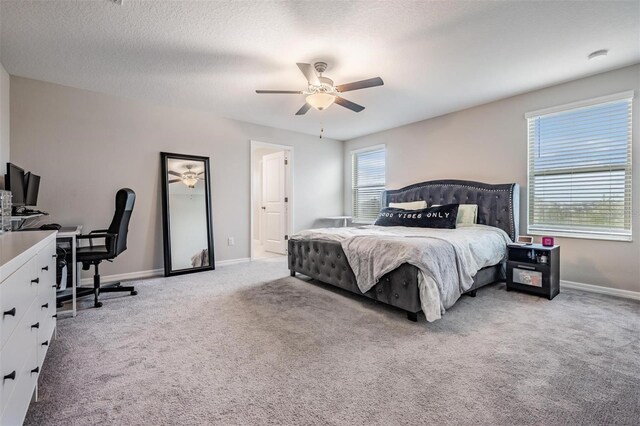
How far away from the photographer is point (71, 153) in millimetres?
3492

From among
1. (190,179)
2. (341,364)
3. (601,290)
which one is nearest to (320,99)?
(341,364)

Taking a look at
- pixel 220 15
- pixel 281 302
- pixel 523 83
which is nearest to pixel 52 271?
pixel 281 302

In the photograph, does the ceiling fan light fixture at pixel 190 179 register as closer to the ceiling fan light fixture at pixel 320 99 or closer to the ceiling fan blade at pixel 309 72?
the ceiling fan light fixture at pixel 320 99

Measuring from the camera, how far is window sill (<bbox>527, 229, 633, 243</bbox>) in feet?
10.0

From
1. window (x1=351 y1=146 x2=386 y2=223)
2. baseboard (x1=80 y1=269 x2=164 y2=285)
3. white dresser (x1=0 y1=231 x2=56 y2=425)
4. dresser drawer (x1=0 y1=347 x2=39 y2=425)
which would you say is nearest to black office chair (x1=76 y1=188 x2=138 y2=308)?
baseboard (x1=80 y1=269 x2=164 y2=285)

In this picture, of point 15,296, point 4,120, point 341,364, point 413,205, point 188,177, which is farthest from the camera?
point 413,205

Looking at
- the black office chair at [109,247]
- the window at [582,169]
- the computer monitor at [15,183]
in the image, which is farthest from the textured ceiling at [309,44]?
the black office chair at [109,247]

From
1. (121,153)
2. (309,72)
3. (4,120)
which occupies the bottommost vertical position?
(121,153)

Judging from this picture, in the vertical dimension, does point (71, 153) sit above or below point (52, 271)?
above

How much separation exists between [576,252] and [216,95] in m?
4.82

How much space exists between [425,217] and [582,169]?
1795 millimetres

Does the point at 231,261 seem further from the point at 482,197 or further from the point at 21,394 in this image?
the point at 482,197

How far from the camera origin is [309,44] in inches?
101

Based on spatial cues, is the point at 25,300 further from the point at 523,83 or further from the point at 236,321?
the point at 523,83
